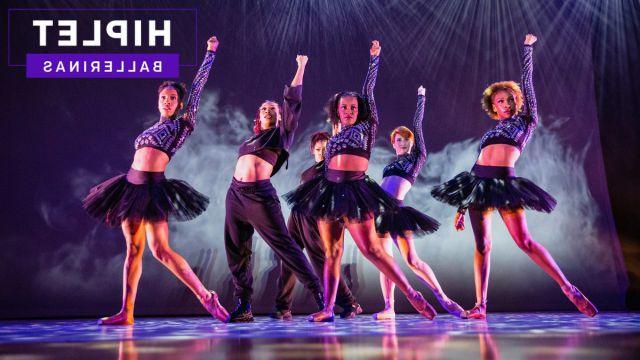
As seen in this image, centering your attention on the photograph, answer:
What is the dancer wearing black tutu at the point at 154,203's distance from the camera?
15.0ft

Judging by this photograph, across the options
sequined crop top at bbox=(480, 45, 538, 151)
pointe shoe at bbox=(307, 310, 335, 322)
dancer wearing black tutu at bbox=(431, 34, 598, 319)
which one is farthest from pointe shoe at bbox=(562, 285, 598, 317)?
pointe shoe at bbox=(307, 310, 335, 322)

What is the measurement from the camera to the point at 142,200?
4590 mm

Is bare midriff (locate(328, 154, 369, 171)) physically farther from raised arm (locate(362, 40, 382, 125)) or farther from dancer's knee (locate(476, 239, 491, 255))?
dancer's knee (locate(476, 239, 491, 255))

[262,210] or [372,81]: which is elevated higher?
[372,81]

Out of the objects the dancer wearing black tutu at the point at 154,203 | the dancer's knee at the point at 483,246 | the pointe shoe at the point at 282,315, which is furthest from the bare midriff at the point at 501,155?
the dancer wearing black tutu at the point at 154,203

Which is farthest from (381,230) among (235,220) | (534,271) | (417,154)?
(534,271)

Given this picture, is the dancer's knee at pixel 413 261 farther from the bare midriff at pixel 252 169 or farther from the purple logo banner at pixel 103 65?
the purple logo banner at pixel 103 65

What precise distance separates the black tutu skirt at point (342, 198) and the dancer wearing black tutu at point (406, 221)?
0.29m

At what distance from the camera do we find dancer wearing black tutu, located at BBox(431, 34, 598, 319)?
4.73 meters

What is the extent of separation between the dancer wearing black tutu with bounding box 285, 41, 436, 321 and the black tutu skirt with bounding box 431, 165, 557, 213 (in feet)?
2.35

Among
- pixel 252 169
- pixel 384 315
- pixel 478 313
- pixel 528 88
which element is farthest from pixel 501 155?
pixel 252 169

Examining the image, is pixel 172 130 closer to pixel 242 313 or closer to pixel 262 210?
pixel 262 210

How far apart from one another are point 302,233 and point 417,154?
1.16 metres

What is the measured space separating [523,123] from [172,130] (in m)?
2.61
